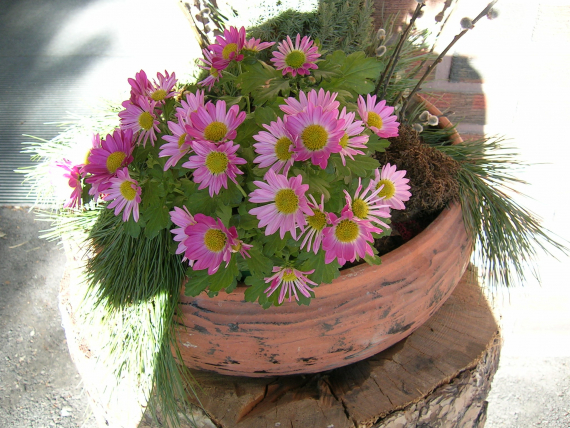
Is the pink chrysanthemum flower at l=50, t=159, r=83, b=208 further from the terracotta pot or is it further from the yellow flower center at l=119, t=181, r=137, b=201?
the terracotta pot

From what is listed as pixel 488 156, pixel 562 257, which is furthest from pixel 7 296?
pixel 562 257

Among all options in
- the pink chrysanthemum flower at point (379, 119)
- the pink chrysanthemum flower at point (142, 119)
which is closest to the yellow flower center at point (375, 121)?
the pink chrysanthemum flower at point (379, 119)

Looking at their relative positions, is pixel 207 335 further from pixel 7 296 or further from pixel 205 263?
pixel 7 296

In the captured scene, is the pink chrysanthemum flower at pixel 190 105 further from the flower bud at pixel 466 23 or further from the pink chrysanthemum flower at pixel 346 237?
the flower bud at pixel 466 23

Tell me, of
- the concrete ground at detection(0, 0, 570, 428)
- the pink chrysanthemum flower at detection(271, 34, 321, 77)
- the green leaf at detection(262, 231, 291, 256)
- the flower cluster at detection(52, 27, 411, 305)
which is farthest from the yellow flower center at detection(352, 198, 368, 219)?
the concrete ground at detection(0, 0, 570, 428)

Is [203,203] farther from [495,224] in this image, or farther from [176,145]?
[495,224]

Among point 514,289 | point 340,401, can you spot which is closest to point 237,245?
point 340,401
